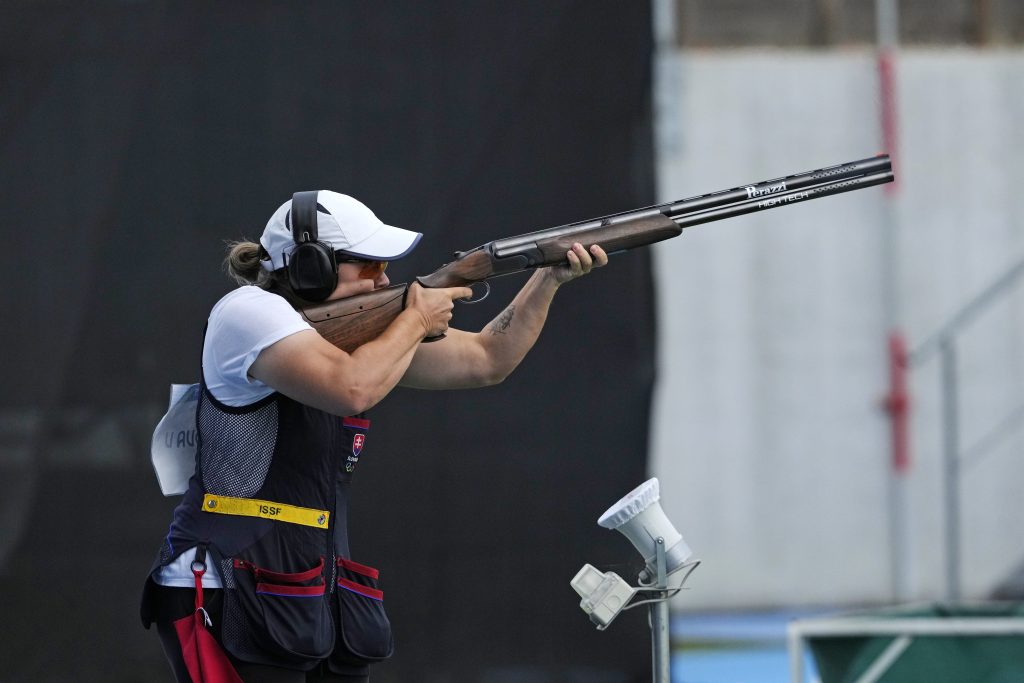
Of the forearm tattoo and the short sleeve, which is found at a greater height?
the forearm tattoo

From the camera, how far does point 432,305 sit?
2.09 metres

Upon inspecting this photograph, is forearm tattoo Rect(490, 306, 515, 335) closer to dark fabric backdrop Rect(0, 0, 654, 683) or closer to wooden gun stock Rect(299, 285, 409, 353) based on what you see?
wooden gun stock Rect(299, 285, 409, 353)

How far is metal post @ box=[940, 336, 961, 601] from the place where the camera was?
18.4 feet

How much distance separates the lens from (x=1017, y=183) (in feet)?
21.7

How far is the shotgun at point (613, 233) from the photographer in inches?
81.0

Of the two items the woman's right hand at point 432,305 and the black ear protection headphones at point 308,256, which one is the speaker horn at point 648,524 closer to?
the woman's right hand at point 432,305

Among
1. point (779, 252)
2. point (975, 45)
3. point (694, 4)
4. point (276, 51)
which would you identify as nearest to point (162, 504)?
point (276, 51)

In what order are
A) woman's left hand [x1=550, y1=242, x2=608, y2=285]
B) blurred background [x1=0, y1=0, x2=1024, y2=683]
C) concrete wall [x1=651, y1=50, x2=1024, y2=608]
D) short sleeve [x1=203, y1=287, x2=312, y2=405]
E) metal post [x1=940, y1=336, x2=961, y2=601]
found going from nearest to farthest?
short sleeve [x1=203, y1=287, x2=312, y2=405] → woman's left hand [x1=550, y1=242, x2=608, y2=285] → blurred background [x1=0, y1=0, x2=1024, y2=683] → metal post [x1=940, y1=336, x2=961, y2=601] → concrete wall [x1=651, y1=50, x2=1024, y2=608]

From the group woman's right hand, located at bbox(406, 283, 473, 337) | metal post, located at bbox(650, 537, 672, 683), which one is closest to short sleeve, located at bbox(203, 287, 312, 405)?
woman's right hand, located at bbox(406, 283, 473, 337)

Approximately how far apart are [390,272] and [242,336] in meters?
1.51

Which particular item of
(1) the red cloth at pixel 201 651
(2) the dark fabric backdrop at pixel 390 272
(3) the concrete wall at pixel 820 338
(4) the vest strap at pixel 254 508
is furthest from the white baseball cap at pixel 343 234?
(3) the concrete wall at pixel 820 338

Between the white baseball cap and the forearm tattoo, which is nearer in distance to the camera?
the white baseball cap

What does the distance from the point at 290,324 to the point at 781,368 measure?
500cm

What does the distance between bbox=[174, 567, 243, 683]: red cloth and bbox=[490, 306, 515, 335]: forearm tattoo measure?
0.78 meters
